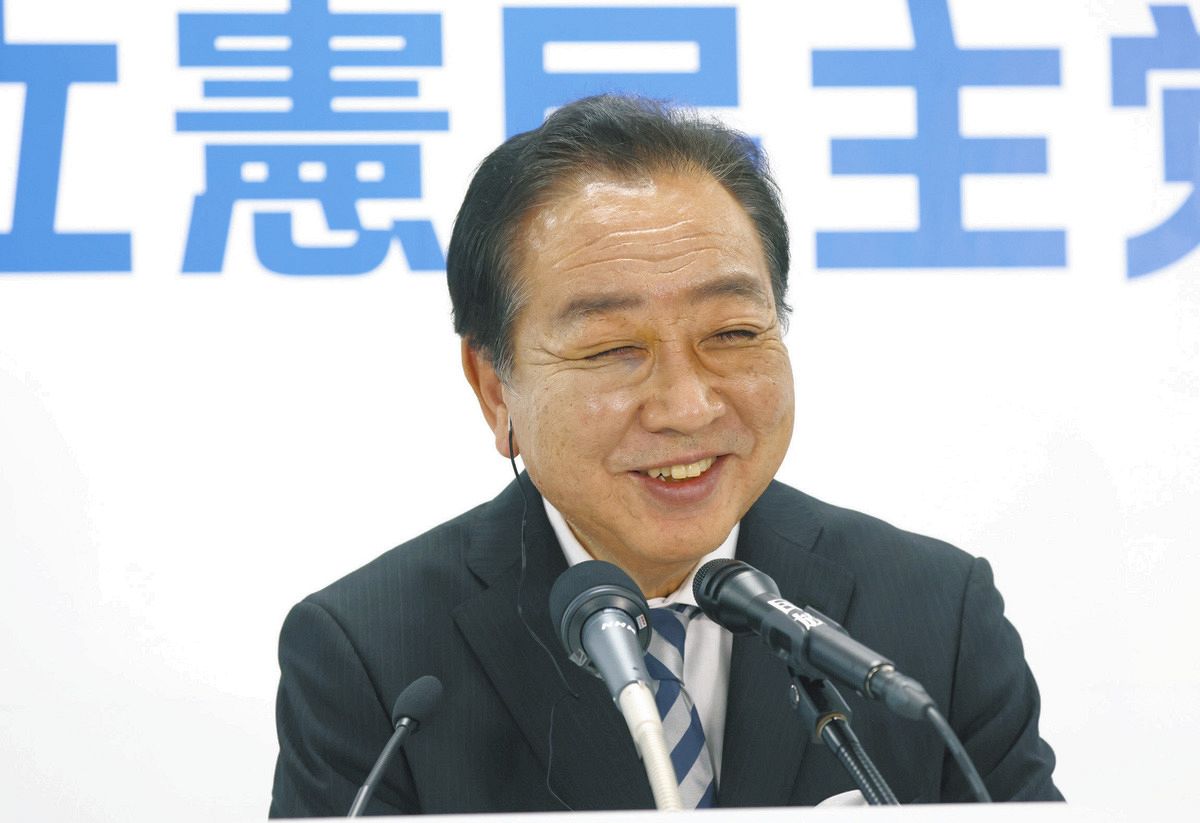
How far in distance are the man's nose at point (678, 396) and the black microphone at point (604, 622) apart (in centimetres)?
40

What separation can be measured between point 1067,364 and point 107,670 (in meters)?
2.32

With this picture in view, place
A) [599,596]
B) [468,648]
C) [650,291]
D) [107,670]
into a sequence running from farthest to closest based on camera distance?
[107,670]
[468,648]
[650,291]
[599,596]

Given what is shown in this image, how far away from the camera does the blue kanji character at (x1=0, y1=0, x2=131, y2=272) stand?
296 centimetres

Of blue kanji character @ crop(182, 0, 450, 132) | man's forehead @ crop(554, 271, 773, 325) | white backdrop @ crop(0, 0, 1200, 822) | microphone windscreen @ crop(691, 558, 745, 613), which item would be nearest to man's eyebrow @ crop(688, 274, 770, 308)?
man's forehead @ crop(554, 271, 773, 325)

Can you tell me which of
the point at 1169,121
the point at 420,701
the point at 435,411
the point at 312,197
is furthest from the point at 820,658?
the point at 1169,121

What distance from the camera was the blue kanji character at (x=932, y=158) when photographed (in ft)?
10.2

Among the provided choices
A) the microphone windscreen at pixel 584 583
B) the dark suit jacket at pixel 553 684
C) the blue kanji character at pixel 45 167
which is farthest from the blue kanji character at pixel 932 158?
the microphone windscreen at pixel 584 583

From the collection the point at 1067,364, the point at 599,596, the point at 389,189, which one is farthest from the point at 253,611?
the point at 1067,364

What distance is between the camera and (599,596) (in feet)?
4.61

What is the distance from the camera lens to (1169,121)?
3146 mm

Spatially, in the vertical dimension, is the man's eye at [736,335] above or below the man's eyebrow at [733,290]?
below

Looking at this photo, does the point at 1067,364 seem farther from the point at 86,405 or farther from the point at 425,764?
the point at 86,405

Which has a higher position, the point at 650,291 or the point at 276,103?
the point at 276,103

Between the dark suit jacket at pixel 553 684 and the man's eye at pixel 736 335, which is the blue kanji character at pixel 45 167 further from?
the man's eye at pixel 736 335
